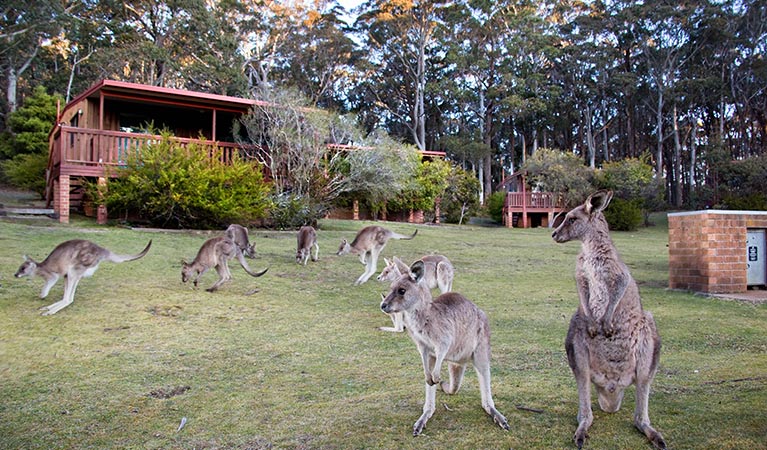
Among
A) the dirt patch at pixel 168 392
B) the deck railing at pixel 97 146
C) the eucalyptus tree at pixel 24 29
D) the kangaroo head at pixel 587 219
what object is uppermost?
the eucalyptus tree at pixel 24 29

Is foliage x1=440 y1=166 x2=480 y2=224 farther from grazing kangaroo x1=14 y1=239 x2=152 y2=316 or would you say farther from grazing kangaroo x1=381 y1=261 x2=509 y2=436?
grazing kangaroo x1=381 y1=261 x2=509 y2=436

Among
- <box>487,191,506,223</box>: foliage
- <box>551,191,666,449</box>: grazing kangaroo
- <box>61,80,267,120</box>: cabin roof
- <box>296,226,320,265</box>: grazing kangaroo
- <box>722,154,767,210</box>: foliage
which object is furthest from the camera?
<box>487,191,506,223</box>: foliage

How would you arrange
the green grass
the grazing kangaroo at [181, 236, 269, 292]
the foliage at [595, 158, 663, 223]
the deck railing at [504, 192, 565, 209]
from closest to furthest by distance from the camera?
the green grass
the grazing kangaroo at [181, 236, 269, 292]
the foliage at [595, 158, 663, 223]
the deck railing at [504, 192, 565, 209]

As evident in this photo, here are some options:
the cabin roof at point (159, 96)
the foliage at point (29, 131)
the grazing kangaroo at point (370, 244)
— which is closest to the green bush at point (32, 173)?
the foliage at point (29, 131)

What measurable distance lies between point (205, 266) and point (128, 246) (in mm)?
4029

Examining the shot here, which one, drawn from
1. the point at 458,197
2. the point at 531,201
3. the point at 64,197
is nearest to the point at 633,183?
the point at 531,201

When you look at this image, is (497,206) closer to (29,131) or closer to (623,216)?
(623,216)

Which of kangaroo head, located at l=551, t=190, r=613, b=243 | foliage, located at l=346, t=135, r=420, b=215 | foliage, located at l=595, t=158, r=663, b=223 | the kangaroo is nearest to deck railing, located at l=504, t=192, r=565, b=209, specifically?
foliage, located at l=595, t=158, r=663, b=223

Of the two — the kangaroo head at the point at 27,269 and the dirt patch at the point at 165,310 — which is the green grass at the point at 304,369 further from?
the kangaroo head at the point at 27,269

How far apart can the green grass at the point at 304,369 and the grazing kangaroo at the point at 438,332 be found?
20cm

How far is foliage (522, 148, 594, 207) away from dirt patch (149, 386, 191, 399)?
27.7 m

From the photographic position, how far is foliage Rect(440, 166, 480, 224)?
30.0 metres

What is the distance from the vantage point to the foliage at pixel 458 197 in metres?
30.0

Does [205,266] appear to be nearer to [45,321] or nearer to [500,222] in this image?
[45,321]
